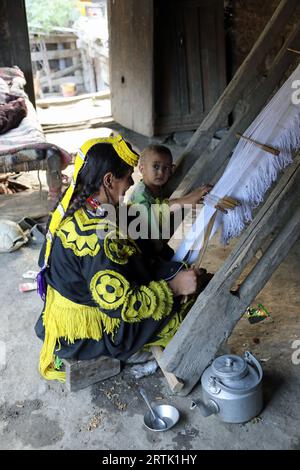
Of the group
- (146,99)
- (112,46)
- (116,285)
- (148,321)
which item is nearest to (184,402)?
(148,321)

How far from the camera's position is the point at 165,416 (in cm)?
Answer: 244

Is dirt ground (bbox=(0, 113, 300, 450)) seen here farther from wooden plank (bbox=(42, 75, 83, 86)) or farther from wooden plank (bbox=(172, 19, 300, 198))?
wooden plank (bbox=(42, 75, 83, 86))

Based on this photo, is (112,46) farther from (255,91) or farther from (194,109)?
(255,91)

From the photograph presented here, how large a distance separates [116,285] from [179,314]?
46 centimetres

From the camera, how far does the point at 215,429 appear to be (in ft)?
7.78

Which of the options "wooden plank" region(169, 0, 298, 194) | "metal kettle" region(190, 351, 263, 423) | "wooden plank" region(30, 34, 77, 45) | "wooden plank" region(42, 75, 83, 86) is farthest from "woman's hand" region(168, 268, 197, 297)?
"wooden plank" region(42, 75, 83, 86)

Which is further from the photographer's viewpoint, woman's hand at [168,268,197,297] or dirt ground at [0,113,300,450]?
woman's hand at [168,268,197,297]

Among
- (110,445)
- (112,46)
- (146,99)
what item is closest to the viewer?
(110,445)

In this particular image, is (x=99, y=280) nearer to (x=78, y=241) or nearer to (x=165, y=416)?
(x=78, y=241)

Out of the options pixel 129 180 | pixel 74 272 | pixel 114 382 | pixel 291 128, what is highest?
pixel 291 128

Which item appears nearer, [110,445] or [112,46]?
[110,445]

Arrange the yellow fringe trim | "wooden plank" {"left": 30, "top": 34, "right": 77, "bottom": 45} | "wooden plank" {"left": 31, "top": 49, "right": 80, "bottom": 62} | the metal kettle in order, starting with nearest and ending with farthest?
the metal kettle, the yellow fringe trim, "wooden plank" {"left": 30, "top": 34, "right": 77, "bottom": 45}, "wooden plank" {"left": 31, "top": 49, "right": 80, "bottom": 62}

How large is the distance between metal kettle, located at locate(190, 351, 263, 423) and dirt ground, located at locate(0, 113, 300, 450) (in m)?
0.06

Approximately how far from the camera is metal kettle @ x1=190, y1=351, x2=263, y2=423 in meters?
2.32
